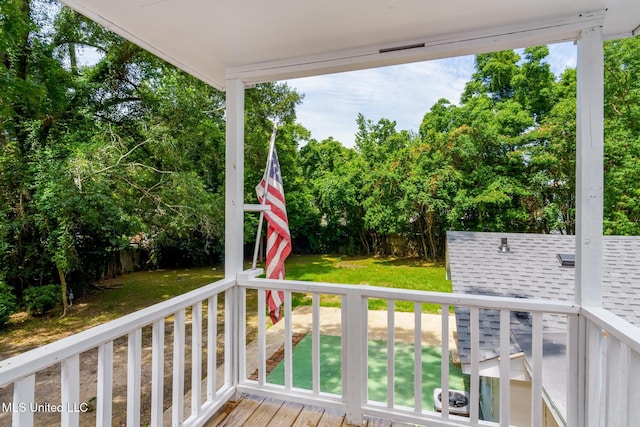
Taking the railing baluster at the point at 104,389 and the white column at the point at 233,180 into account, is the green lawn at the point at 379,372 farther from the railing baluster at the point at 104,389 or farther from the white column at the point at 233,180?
the railing baluster at the point at 104,389

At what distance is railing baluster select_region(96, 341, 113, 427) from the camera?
119cm

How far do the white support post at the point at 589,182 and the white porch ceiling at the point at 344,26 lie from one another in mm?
160

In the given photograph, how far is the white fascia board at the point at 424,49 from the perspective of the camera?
154 cm

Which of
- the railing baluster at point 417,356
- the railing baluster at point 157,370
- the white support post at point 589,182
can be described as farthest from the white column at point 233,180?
the white support post at point 589,182

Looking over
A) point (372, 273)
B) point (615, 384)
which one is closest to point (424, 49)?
point (615, 384)

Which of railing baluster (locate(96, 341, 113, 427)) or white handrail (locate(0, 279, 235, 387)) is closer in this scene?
white handrail (locate(0, 279, 235, 387))

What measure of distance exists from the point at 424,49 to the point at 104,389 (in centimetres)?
217

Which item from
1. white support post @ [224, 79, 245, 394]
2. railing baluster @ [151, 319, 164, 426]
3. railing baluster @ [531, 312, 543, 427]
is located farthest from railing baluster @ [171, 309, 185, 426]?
railing baluster @ [531, 312, 543, 427]

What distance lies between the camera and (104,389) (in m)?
1.20

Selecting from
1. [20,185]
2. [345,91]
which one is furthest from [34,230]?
[345,91]

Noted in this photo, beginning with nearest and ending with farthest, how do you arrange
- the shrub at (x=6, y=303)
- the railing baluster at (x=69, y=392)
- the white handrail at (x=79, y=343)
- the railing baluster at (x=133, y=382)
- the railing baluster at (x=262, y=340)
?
the white handrail at (x=79, y=343)
the railing baluster at (x=69, y=392)
the railing baluster at (x=133, y=382)
the railing baluster at (x=262, y=340)
the shrub at (x=6, y=303)

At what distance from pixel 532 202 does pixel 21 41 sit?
11.2 m

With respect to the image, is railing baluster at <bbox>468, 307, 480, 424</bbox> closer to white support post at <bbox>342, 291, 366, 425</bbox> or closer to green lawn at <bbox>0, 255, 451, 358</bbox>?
white support post at <bbox>342, 291, 366, 425</bbox>

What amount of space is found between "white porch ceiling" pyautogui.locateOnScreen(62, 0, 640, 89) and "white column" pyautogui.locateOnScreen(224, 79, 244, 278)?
0.27m
